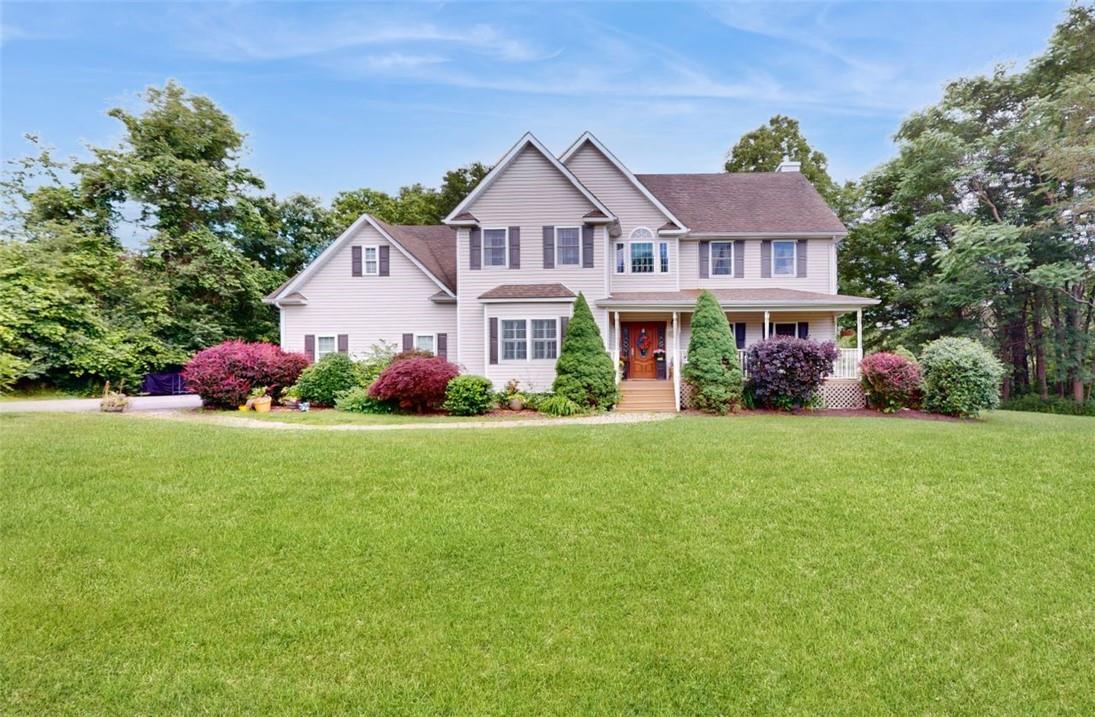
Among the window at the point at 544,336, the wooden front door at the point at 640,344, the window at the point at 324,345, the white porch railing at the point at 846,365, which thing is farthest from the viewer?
the window at the point at 324,345

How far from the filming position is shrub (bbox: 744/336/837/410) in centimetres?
1342

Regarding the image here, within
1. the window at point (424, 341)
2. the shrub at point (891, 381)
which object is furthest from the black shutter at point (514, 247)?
the shrub at point (891, 381)

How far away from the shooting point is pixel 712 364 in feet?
45.4

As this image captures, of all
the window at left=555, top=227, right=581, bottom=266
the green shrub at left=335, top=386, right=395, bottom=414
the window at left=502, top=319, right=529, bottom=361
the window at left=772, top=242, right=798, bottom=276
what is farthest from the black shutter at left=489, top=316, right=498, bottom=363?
the window at left=772, top=242, right=798, bottom=276

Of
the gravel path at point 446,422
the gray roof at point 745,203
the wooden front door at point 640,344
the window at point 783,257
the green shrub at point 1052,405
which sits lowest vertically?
the green shrub at point 1052,405

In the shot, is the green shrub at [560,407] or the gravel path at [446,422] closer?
the gravel path at [446,422]

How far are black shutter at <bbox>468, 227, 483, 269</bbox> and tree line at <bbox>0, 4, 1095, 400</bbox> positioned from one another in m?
14.3

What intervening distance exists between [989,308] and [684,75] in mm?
20304

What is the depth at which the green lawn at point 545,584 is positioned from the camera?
3172 millimetres

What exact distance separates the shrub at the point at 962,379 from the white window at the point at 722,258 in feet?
24.0

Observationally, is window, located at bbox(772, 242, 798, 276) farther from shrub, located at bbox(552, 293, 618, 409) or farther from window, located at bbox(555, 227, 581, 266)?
shrub, located at bbox(552, 293, 618, 409)

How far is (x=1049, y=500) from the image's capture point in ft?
19.9

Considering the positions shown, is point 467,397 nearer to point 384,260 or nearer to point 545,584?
point 384,260

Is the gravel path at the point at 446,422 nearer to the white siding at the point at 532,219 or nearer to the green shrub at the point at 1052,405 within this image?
the white siding at the point at 532,219
